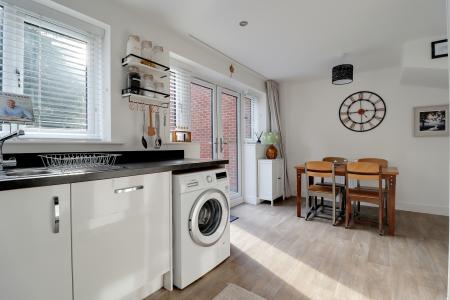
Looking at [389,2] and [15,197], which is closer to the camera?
[15,197]

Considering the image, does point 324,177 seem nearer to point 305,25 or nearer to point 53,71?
point 305,25

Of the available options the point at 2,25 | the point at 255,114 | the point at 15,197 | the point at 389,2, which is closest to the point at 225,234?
the point at 15,197

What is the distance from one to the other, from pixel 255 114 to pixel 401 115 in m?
2.39

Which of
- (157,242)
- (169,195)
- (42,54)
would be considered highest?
(42,54)

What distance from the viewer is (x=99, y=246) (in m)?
1.25

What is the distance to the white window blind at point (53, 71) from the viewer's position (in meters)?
1.56

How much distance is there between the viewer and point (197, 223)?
175 cm

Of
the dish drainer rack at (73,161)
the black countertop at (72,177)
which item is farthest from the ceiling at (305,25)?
the black countertop at (72,177)

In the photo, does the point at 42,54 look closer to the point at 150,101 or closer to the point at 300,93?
the point at 150,101

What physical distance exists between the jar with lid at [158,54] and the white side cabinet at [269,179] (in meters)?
2.45

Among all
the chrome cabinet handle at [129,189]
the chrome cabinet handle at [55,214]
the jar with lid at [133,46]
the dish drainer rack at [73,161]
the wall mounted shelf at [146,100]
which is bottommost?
the chrome cabinet handle at [55,214]

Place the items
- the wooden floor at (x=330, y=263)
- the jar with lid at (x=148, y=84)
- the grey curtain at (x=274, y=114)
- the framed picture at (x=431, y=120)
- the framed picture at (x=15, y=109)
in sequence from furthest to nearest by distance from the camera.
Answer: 1. the grey curtain at (x=274, y=114)
2. the framed picture at (x=431, y=120)
3. the jar with lid at (x=148, y=84)
4. the wooden floor at (x=330, y=263)
5. the framed picture at (x=15, y=109)

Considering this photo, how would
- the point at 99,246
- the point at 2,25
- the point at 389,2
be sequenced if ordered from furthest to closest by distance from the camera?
the point at 389,2 → the point at 2,25 → the point at 99,246

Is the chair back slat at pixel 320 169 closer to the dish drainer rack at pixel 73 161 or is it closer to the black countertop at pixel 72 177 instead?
the black countertop at pixel 72 177
